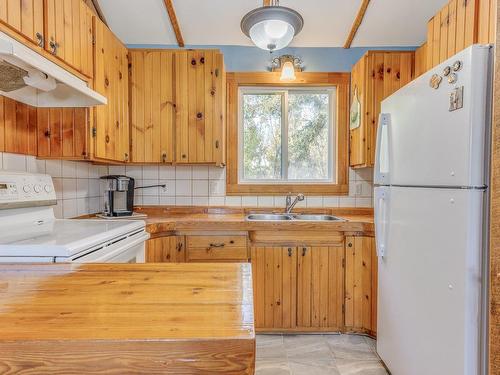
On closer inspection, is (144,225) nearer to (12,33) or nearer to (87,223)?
(87,223)

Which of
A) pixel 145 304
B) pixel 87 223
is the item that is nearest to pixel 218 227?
pixel 87 223

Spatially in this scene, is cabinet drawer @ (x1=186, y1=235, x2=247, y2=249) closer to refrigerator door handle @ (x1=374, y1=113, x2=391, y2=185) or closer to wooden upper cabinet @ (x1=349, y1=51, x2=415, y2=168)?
refrigerator door handle @ (x1=374, y1=113, x2=391, y2=185)

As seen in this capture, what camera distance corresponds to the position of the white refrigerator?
1.08 metres

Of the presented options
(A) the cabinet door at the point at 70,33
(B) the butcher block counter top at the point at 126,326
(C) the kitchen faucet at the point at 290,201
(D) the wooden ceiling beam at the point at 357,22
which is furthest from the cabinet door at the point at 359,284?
(A) the cabinet door at the point at 70,33

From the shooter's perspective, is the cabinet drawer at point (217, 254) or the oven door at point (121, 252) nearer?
Answer: the oven door at point (121, 252)

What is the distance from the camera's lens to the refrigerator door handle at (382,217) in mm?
1697

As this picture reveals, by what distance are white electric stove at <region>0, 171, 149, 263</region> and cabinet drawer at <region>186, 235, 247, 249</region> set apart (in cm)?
36

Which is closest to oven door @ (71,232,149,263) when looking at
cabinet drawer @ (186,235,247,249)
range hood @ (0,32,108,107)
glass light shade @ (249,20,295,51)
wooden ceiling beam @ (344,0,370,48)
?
cabinet drawer @ (186,235,247,249)

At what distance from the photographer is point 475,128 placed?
3.54ft

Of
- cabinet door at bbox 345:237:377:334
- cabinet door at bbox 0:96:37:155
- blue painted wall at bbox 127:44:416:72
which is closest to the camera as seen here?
cabinet door at bbox 0:96:37:155

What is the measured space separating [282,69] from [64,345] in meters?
2.53

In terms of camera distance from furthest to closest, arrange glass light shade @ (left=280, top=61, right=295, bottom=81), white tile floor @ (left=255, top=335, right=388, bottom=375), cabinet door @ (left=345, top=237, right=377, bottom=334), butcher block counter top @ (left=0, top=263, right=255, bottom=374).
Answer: glass light shade @ (left=280, top=61, right=295, bottom=81) → cabinet door @ (left=345, top=237, right=377, bottom=334) → white tile floor @ (left=255, top=335, right=388, bottom=375) → butcher block counter top @ (left=0, top=263, right=255, bottom=374)

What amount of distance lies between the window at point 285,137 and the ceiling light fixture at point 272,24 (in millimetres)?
949

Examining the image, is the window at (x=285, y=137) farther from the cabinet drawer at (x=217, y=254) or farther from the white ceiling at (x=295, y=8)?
the cabinet drawer at (x=217, y=254)
